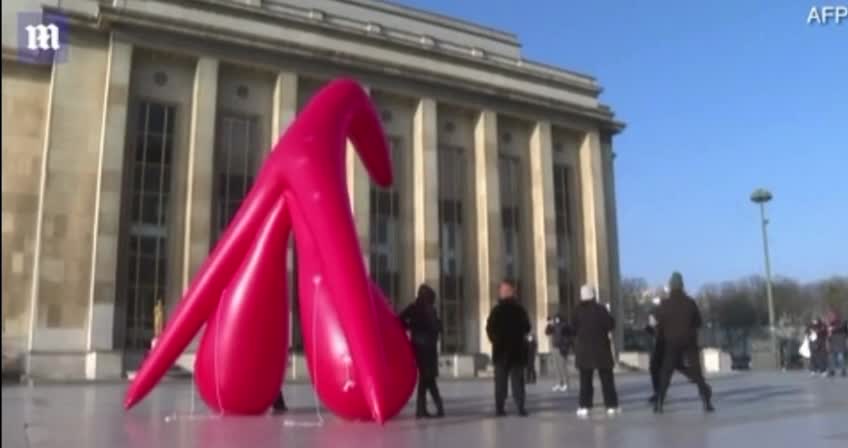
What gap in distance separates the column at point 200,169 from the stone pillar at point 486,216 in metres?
12.2

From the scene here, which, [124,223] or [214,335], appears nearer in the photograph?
[214,335]

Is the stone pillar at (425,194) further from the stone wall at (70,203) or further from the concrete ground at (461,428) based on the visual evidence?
the concrete ground at (461,428)

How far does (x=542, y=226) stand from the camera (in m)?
36.9

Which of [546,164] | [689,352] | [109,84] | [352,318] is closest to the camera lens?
[352,318]

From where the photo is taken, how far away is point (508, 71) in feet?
125

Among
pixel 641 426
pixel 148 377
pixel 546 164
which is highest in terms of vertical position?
pixel 546 164

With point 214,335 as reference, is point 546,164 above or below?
above

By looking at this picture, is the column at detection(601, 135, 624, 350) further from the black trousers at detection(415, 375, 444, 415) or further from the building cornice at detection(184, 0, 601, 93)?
the black trousers at detection(415, 375, 444, 415)

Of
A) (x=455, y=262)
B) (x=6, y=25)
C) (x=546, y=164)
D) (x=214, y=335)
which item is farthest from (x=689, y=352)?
(x=546, y=164)

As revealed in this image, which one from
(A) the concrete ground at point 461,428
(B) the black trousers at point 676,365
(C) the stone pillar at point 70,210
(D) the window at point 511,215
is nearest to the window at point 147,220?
(C) the stone pillar at point 70,210

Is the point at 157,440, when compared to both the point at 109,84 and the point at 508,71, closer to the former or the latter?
the point at 109,84

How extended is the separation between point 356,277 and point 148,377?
2759mm

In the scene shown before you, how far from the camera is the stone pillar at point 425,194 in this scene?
33.2 m

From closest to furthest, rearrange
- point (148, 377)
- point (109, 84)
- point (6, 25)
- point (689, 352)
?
point (6, 25) < point (148, 377) < point (689, 352) < point (109, 84)
